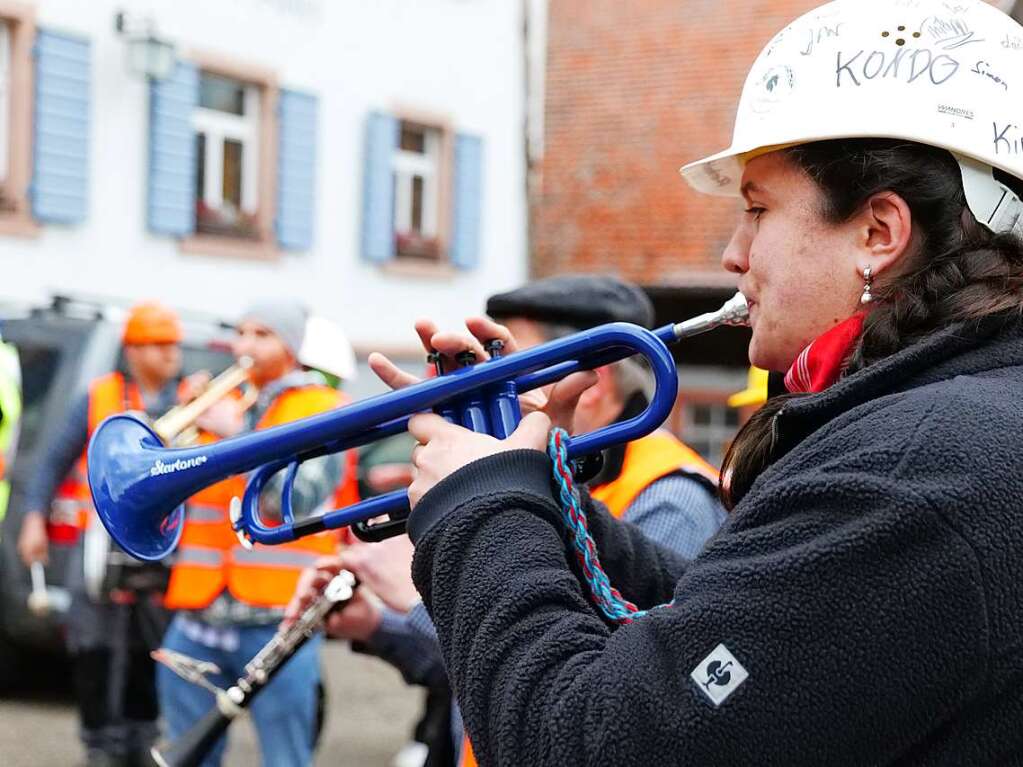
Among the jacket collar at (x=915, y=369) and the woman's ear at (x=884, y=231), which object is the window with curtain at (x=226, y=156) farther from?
the jacket collar at (x=915, y=369)

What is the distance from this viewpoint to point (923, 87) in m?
1.44

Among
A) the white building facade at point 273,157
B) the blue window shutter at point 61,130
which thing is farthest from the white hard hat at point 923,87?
the blue window shutter at point 61,130

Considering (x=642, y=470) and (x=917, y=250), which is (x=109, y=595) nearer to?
(x=642, y=470)

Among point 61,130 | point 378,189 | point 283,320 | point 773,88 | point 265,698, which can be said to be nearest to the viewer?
point 773,88

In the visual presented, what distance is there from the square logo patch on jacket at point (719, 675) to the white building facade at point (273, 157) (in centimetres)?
886

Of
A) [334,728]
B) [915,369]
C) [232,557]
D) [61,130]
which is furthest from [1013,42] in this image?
[61,130]

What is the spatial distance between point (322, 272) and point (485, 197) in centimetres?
228

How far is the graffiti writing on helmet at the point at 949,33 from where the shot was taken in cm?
146

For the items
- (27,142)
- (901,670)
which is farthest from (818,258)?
(27,142)

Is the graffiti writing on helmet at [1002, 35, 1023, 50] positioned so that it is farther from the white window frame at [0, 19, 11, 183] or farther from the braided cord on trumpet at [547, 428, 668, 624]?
the white window frame at [0, 19, 11, 183]

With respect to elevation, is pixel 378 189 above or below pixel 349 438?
above

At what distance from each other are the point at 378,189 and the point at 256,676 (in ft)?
30.3

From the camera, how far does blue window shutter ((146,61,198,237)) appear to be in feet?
33.7

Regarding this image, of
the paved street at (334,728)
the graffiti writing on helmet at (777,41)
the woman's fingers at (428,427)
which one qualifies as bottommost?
the paved street at (334,728)
